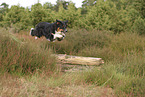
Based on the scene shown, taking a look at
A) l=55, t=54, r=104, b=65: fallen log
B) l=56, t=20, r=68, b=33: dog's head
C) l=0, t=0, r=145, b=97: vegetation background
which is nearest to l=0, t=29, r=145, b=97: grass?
l=0, t=0, r=145, b=97: vegetation background

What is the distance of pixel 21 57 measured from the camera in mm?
4918

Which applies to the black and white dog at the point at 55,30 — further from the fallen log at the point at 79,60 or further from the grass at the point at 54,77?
the grass at the point at 54,77

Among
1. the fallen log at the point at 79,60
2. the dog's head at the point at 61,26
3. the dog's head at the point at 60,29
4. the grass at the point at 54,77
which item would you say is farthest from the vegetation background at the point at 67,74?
the dog's head at the point at 61,26

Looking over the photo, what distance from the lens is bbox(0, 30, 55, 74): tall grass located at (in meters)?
4.75

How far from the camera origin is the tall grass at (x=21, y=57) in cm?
475

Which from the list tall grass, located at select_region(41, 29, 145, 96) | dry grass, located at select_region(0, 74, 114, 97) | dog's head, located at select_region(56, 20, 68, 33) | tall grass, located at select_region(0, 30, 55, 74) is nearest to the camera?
dry grass, located at select_region(0, 74, 114, 97)

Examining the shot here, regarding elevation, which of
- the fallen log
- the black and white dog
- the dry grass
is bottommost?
the dry grass

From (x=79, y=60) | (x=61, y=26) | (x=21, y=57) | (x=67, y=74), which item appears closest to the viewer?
(x=67, y=74)

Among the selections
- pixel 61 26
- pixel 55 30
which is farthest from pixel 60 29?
pixel 55 30

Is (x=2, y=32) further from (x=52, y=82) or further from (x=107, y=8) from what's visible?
(x=107, y=8)

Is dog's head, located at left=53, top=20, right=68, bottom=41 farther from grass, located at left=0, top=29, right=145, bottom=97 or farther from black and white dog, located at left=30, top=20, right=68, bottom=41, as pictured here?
grass, located at left=0, top=29, right=145, bottom=97

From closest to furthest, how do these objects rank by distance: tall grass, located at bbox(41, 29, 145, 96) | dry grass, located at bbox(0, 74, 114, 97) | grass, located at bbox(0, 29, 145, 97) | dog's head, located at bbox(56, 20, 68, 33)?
dry grass, located at bbox(0, 74, 114, 97) → grass, located at bbox(0, 29, 145, 97) → tall grass, located at bbox(41, 29, 145, 96) → dog's head, located at bbox(56, 20, 68, 33)

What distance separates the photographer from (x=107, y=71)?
5215 mm

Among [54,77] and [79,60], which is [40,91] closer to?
[54,77]
